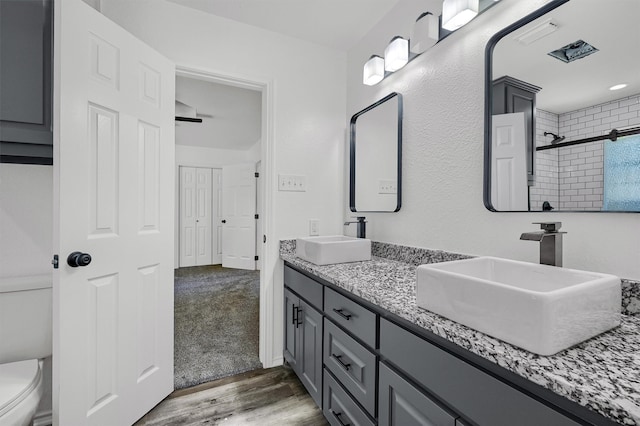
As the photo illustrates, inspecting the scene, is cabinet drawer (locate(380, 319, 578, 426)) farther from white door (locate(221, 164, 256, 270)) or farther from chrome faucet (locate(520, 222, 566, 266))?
white door (locate(221, 164, 256, 270))

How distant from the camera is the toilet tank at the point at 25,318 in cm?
127

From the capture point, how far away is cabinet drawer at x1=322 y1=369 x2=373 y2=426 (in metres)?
1.11

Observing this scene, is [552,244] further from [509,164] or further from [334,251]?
[334,251]

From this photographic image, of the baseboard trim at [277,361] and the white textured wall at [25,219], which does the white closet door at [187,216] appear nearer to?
the baseboard trim at [277,361]

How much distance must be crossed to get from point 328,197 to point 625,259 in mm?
1595

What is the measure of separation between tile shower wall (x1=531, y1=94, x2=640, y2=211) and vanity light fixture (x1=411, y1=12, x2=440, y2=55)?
2.12 feet

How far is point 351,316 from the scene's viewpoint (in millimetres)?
1152

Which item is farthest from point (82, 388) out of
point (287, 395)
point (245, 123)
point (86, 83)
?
point (245, 123)

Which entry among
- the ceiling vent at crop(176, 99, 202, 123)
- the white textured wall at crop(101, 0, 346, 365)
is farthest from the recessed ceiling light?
the ceiling vent at crop(176, 99, 202, 123)

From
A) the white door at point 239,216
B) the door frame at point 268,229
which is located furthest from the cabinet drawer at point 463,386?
the white door at point 239,216

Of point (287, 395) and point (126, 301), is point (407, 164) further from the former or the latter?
point (126, 301)

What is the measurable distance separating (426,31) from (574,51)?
63 centimetres

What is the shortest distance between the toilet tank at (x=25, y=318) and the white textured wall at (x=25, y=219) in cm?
7

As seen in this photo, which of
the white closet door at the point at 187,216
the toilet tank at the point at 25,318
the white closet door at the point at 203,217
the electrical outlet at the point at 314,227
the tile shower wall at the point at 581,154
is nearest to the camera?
the tile shower wall at the point at 581,154
